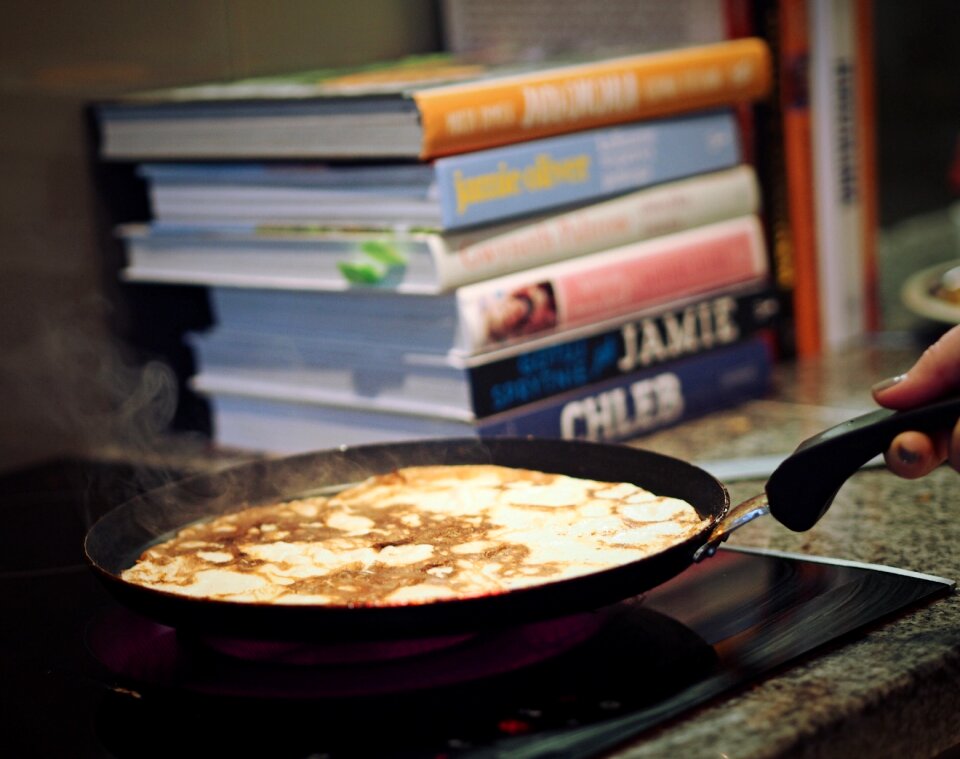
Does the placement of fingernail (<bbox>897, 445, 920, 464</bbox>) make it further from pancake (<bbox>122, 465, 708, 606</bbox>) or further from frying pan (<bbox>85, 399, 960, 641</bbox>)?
pancake (<bbox>122, 465, 708, 606</bbox>)

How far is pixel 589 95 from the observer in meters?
1.32

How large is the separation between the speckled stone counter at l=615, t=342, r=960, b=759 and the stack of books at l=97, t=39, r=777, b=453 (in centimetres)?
24

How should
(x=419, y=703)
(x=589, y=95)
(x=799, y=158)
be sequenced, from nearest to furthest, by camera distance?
(x=419, y=703)
(x=589, y=95)
(x=799, y=158)

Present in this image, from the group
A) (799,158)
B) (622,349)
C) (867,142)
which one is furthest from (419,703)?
(867,142)

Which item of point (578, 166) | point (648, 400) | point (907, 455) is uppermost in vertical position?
point (578, 166)

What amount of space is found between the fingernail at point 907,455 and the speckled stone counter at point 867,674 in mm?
109

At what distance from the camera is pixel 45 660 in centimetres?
88

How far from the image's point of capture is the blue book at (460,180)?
3.99 feet

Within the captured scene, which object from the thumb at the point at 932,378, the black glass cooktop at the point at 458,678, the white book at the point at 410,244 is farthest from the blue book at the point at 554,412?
the thumb at the point at 932,378

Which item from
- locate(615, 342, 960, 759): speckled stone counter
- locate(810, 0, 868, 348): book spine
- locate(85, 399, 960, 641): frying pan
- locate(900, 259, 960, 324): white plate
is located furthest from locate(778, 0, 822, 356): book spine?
locate(85, 399, 960, 641): frying pan

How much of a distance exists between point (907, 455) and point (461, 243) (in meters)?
0.54

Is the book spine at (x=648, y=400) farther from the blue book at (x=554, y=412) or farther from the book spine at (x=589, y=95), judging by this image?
the book spine at (x=589, y=95)

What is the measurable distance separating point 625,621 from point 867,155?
1.08 m

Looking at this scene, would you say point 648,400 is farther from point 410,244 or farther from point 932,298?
point 932,298
